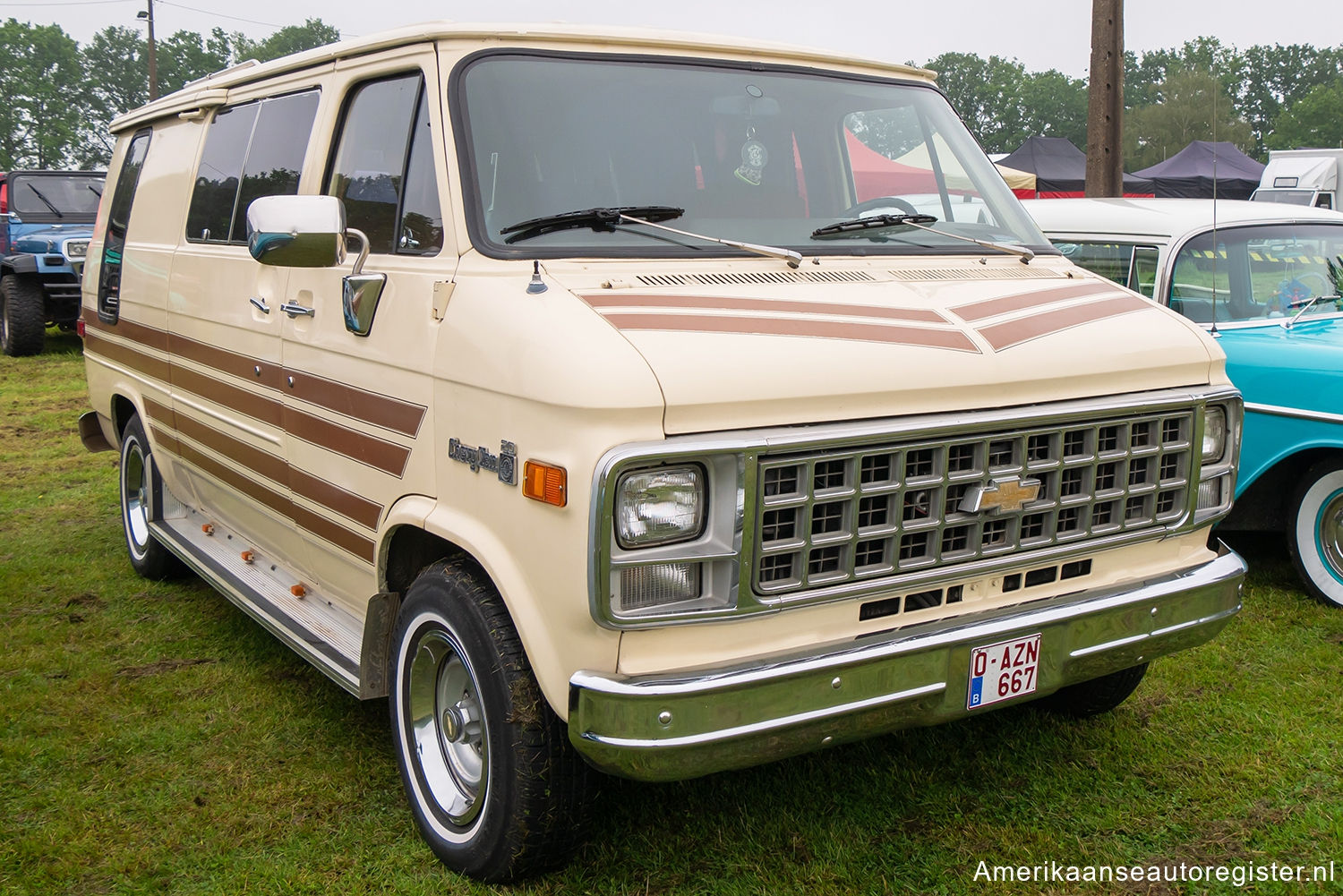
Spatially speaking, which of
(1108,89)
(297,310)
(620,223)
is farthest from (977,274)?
(1108,89)

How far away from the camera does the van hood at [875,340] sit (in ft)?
8.34

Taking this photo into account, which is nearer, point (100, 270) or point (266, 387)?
point (266, 387)

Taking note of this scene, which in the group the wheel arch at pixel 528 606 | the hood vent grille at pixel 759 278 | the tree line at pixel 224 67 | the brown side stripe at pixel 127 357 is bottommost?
the wheel arch at pixel 528 606

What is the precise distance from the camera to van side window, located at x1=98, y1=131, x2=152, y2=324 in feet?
18.3

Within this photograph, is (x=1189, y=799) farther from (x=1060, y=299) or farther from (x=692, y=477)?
(x=692, y=477)

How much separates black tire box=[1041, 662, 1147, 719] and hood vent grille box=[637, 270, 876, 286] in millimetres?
1653

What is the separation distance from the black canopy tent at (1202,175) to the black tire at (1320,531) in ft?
65.4

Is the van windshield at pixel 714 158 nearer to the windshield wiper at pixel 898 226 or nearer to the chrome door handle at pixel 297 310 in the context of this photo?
the windshield wiper at pixel 898 226

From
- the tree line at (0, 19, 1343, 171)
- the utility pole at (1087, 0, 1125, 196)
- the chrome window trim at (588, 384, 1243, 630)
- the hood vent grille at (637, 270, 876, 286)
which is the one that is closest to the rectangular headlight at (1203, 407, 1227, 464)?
the chrome window trim at (588, 384, 1243, 630)

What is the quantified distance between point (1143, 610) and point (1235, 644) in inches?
80.5

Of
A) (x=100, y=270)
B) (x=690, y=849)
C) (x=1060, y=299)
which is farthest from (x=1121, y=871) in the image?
(x=100, y=270)

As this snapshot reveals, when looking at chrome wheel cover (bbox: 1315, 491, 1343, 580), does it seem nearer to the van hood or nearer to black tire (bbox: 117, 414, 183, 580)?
the van hood

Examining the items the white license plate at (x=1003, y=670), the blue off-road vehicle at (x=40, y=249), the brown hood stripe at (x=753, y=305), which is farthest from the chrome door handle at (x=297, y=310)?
the blue off-road vehicle at (x=40, y=249)

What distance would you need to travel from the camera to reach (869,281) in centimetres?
318
